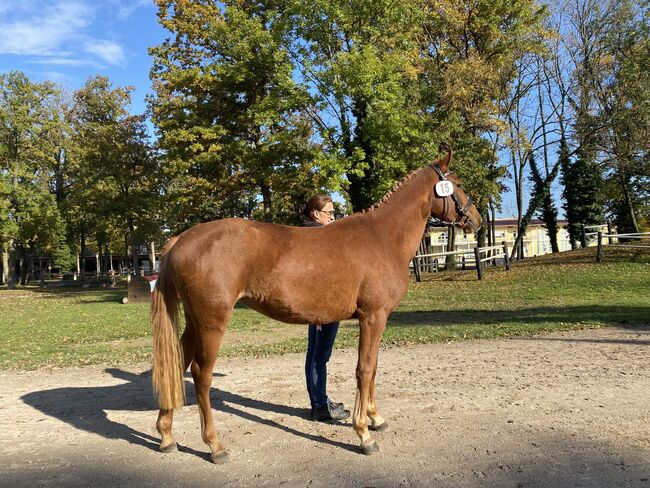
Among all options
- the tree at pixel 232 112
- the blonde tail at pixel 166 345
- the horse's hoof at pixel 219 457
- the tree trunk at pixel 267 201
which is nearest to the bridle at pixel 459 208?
the blonde tail at pixel 166 345

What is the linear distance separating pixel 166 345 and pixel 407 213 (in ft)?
8.64

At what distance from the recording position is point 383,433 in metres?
4.67

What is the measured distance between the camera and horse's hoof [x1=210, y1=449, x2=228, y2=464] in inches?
160

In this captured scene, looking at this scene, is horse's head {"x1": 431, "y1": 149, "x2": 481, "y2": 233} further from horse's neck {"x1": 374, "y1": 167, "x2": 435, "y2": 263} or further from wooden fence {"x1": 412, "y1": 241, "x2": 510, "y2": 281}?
wooden fence {"x1": 412, "y1": 241, "x2": 510, "y2": 281}

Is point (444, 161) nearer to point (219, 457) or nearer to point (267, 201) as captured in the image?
point (219, 457)

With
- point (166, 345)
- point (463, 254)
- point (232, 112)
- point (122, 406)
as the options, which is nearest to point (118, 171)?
point (232, 112)

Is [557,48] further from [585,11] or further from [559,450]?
[559,450]

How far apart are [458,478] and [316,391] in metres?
1.97

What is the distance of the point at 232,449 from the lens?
4.38m

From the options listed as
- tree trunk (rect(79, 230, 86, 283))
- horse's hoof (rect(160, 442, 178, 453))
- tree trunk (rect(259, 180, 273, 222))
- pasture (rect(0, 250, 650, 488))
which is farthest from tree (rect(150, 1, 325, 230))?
tree trunk (rect(79, 230, 86, 283))

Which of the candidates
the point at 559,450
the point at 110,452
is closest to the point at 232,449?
the point at 110,452

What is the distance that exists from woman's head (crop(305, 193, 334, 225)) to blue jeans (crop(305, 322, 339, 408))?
1194 millimetres

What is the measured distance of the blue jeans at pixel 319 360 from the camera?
524cm

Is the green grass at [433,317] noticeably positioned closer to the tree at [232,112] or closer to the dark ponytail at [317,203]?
the dark ponytail at [317,203]
